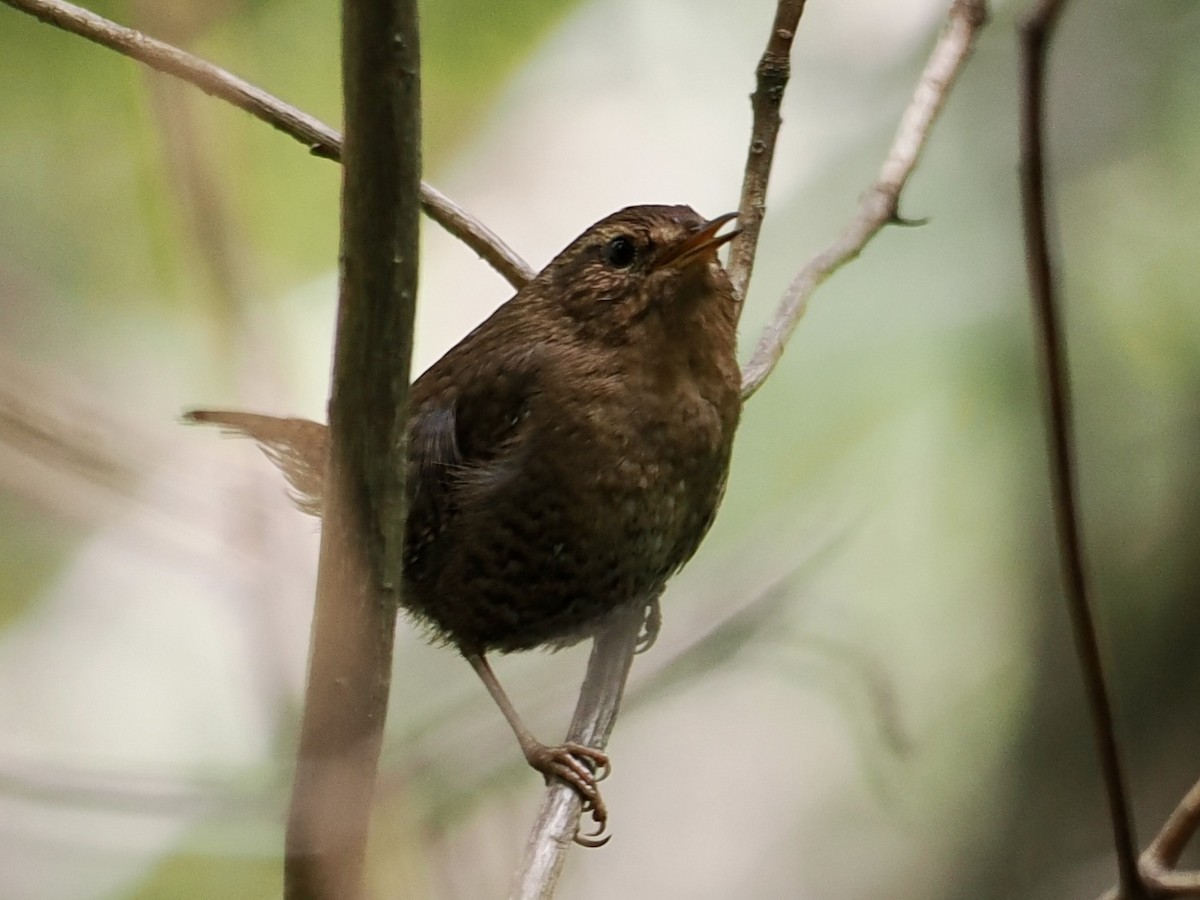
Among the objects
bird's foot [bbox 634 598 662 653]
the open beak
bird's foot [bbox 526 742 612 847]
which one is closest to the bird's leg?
bird's foot [bbox 526 742 612 847]

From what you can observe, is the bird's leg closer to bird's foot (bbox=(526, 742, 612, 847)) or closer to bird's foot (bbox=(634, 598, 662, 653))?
bird's foot (bbox=(526, 742, 612, 847))

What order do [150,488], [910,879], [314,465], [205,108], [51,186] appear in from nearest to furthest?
[150,488] → [205,108] → [314,465] → [51,186] → [910,879]

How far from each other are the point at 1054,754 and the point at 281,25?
2124 mm

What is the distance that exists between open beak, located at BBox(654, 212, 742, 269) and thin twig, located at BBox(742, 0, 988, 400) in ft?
0.92

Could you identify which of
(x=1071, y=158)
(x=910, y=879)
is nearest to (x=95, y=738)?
(x=910, y=879)

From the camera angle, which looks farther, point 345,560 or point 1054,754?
point 1054,754

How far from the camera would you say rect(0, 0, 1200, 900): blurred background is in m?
1.93

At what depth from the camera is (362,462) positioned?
3.65 feet

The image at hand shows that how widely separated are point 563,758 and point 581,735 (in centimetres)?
4

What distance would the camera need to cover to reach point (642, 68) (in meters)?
3.02

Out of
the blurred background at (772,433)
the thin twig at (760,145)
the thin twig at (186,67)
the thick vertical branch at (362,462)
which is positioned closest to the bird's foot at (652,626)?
the blurred background at (772,433)

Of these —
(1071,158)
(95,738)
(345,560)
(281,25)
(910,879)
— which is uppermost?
(281,25)

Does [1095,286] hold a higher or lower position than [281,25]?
lower

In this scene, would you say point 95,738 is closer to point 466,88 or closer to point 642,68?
point 466,88
